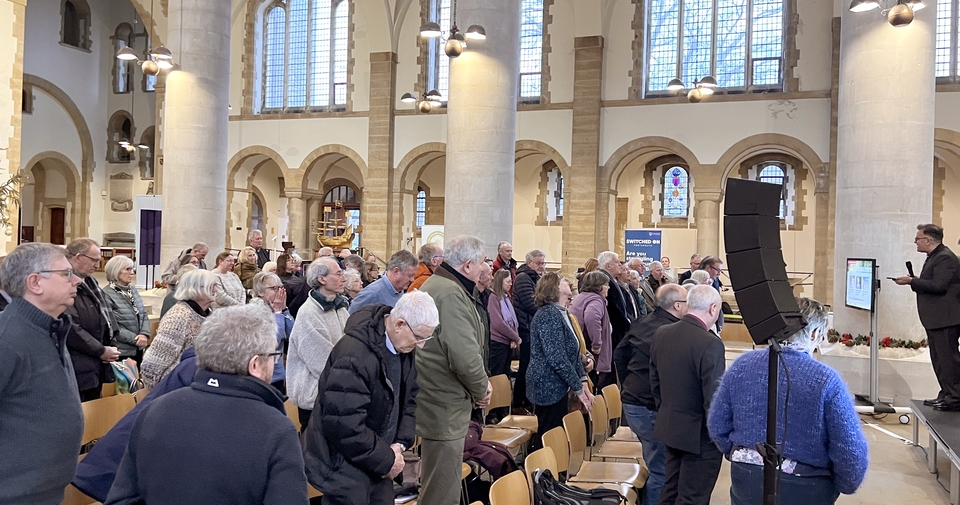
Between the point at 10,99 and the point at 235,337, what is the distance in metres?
9.91

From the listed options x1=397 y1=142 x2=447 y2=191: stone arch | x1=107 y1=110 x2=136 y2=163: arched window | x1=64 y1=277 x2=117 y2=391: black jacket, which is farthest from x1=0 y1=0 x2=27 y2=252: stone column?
x1=107 y1=110 x2=136 y2=163: arched window

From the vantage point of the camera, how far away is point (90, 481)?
2703 millimetres

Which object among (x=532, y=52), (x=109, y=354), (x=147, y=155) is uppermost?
(x=532, y=52)

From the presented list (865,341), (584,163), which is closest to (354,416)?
(865,341)

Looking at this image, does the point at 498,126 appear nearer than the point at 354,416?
No

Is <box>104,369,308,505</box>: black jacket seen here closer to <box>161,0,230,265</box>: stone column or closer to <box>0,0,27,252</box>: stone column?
<box>0,0,27,252</box>: stone column

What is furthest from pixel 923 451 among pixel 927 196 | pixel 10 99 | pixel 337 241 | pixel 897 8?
pixel 337 241

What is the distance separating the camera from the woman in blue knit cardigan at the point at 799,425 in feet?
9.32

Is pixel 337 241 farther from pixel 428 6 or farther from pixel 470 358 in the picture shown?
pixel 470 358

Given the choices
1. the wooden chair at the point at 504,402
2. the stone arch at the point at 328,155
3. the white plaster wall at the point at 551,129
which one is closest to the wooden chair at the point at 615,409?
the wooden chair at the point at 504,402

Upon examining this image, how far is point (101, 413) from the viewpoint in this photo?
12.9ft

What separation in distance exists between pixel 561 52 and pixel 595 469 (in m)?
15.1

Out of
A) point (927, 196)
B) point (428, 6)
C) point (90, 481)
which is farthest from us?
point (428, 6)

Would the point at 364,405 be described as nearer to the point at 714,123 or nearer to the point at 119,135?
the point at 714,123
